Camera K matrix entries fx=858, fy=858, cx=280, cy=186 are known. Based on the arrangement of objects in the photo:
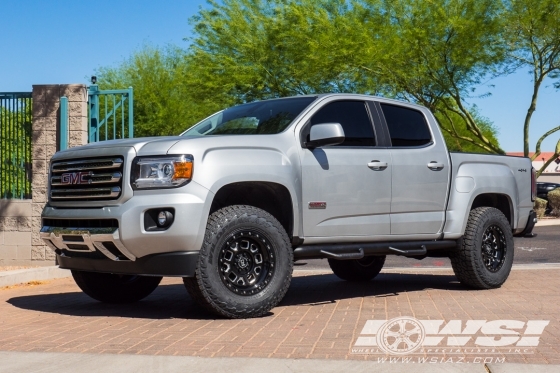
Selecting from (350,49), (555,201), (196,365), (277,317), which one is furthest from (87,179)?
(555,201)

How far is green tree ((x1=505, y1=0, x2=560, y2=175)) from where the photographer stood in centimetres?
3000

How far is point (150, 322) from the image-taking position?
7398 millimetres

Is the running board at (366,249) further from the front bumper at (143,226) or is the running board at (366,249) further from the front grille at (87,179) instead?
the front grille at (87,179)

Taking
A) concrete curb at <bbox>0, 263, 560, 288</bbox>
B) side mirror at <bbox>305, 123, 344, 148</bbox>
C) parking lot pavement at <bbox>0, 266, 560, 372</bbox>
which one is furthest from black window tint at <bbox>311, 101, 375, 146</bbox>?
concrete curb at <bbox>0, 263, 560, 288</bbox>

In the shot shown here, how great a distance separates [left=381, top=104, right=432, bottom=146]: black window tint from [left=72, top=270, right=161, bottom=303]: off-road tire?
2.91m

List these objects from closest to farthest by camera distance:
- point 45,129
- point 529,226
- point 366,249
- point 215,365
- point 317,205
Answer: point 215,365 < point 317,205 < point 366,249 < point 529,226 < point 45,129

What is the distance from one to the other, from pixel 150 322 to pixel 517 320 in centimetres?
314

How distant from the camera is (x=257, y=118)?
8.55 metres

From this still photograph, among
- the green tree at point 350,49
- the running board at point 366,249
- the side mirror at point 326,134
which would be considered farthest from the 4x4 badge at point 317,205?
the green tree at point 350,49

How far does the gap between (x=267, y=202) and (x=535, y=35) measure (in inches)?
1000

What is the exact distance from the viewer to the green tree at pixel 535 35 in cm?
3000

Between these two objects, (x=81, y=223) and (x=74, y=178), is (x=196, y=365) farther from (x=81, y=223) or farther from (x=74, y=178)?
(x=74, y=178)

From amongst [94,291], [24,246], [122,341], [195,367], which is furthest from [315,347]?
[24,246]

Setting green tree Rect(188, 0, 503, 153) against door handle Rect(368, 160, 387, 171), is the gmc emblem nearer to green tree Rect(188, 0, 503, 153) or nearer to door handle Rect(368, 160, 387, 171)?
door handle Rect(368, 160, 387, 171)
